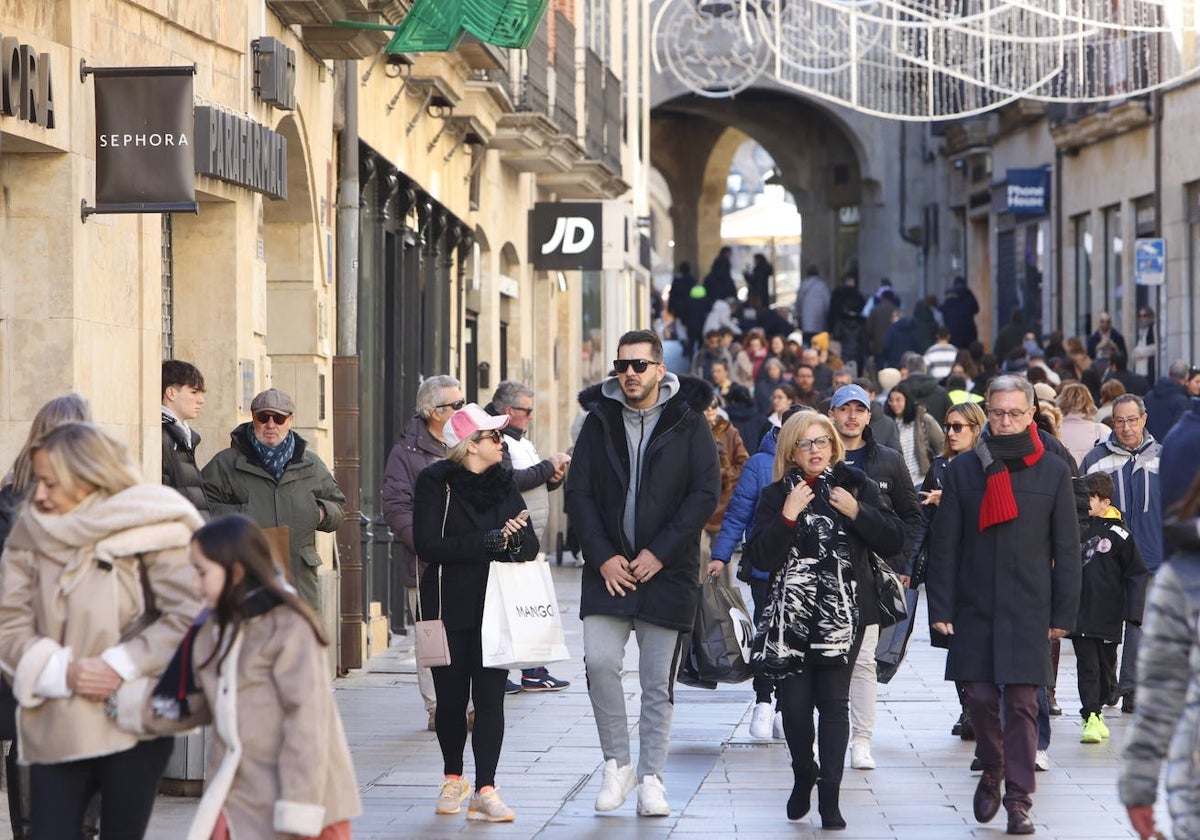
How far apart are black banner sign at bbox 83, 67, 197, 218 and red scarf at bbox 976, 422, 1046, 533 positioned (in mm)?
3496

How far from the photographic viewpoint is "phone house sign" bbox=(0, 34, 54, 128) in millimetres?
9523

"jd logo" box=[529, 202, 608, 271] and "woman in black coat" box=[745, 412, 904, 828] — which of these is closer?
"woman in black coat" box=[745, 412, 904, 828]

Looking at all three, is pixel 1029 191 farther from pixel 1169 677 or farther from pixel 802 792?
pixel 1169 677

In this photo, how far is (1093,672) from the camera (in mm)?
11820

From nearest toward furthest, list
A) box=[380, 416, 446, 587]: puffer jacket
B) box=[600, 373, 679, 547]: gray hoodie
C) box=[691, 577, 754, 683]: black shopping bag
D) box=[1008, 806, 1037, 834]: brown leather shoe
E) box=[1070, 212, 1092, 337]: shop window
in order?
box=[1008, 806, 1037, 834]: brown leather shoe
box=[600, 373, 679, 547]: gray hoodie
box=[691, 577, 754, 683]: black shopping bag
box=[380, 416, 446, 587]: puffer jacket
box=[1070, 212, 1092, 337]: shop window

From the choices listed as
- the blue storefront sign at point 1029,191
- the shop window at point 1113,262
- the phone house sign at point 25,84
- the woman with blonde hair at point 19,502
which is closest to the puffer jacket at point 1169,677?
the woman with blonde hair at point 19,502

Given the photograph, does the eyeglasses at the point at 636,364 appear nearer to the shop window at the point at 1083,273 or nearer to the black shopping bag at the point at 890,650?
the black shopping bag at the point at 890,650

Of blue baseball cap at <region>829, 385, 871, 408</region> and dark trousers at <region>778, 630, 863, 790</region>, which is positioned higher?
blue baseball cap at <region>829, 385, 871, 408</region>

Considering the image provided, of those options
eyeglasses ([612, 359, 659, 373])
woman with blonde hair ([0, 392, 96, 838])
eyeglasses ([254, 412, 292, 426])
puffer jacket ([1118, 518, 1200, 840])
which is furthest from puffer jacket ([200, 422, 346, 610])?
puffer jacket ([1118, 518, 1200, 840])

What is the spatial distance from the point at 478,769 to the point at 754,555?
53.5 inches

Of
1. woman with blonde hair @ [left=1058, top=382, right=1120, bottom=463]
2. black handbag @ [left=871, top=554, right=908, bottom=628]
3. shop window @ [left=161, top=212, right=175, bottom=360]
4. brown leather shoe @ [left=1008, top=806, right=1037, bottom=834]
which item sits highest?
shop window @ [left=161, top=212, right=175, bottom=360]

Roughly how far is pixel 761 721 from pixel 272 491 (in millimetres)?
2635

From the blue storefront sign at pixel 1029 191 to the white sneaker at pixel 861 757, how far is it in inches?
1139

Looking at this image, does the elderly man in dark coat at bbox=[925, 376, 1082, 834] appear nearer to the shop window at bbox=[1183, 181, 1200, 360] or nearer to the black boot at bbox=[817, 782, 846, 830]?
the black boot at bbox=[817, 782, 846, 830]
